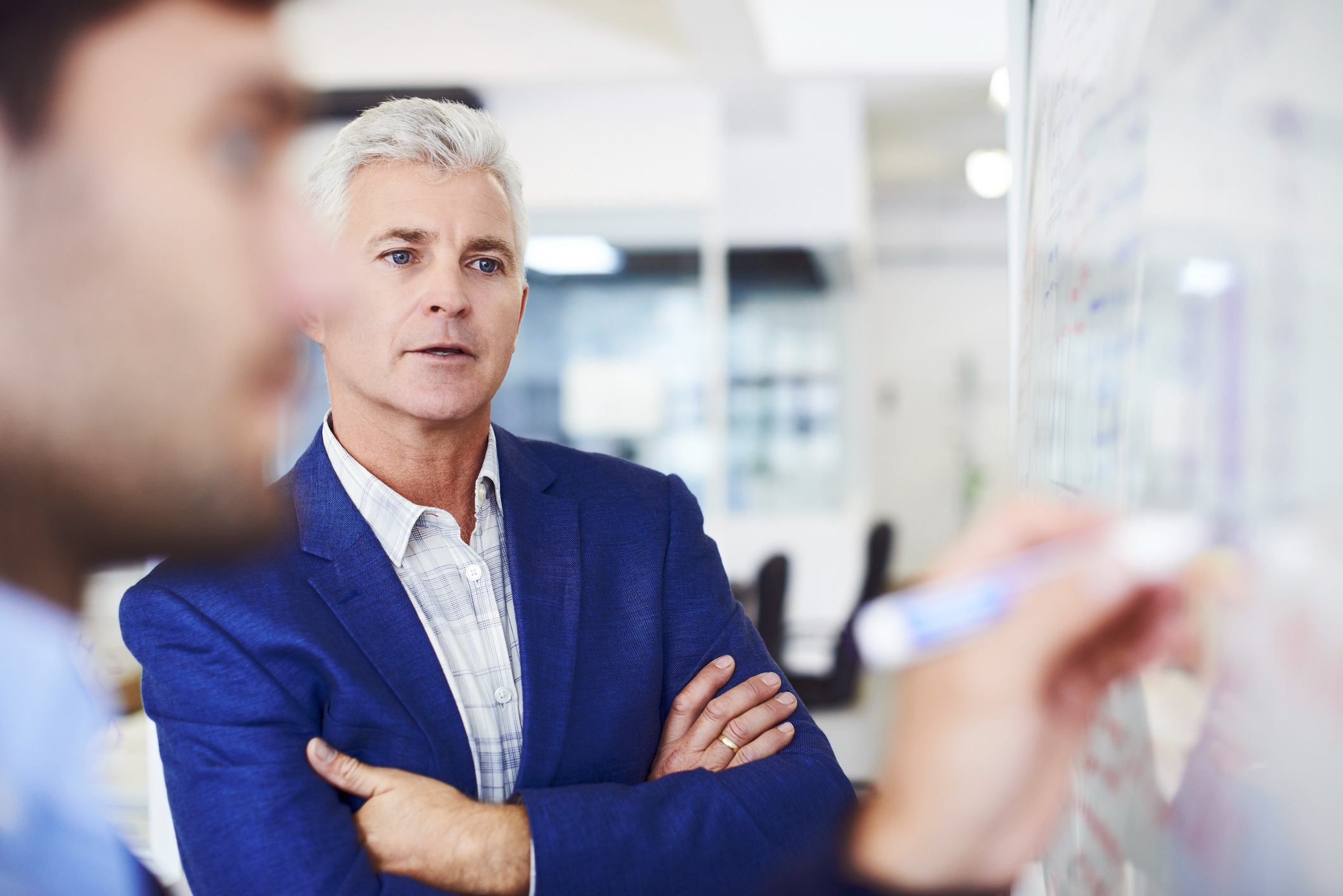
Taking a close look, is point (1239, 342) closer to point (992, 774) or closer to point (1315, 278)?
point (1315, 278)

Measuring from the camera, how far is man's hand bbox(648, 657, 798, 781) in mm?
1182

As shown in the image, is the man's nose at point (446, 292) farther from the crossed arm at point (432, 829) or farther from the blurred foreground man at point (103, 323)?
the blurred foreground man at point (103, 323)

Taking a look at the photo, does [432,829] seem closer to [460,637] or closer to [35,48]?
[460,637]

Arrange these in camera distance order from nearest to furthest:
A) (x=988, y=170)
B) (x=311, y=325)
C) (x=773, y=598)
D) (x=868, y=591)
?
(x=311, y=325), (x=773, y=598), (x=868, y=591), (x=988, y=170)

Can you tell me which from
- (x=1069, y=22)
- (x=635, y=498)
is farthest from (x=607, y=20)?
(x=1069, y=22)

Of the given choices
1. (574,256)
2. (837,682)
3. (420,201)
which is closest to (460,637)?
(420,201)

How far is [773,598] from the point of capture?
A: 12.6 feet

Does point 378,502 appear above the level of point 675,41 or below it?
below

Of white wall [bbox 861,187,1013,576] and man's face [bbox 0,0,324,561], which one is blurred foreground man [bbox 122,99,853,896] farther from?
white wall [bbox 861,187,1013,576]

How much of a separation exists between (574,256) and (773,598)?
7.63 feet

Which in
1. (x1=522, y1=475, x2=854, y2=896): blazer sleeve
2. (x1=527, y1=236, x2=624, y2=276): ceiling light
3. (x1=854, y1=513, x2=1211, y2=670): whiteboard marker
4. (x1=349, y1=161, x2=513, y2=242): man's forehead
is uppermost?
(x1=527, y1=236, x2=624, y2=276): ceiling light

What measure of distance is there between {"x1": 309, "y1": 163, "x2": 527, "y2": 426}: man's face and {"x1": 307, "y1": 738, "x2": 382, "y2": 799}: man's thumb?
0.41 metres

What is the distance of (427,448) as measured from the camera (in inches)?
50.3

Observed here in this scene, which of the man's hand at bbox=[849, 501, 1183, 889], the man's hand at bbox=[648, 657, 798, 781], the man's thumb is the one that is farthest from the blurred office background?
the man's hand at bbox=[849, 501, 1183, 889]
